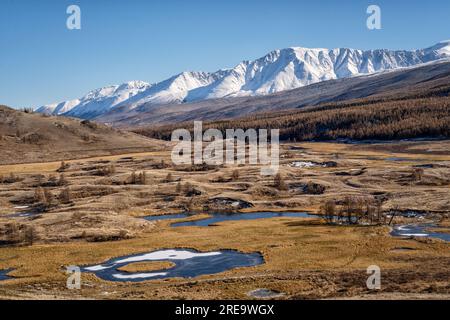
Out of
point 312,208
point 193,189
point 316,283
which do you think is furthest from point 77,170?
point 316,283

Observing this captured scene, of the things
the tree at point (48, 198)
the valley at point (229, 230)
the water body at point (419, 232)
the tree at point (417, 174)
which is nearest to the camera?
the valley at point (229, 230)

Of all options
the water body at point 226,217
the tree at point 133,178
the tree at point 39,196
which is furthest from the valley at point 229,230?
the tree at point 39,196

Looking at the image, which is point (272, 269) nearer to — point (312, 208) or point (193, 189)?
point (312, 208)

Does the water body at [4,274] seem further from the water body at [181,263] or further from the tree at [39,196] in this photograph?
the tree at [39,196]

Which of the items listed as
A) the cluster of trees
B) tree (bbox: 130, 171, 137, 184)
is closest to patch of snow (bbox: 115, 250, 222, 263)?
the cluster of trees

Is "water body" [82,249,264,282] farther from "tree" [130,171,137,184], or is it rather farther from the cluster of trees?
"tree" [130,171,137,184]

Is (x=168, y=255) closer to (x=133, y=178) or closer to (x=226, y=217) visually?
(x=226, y=217)
